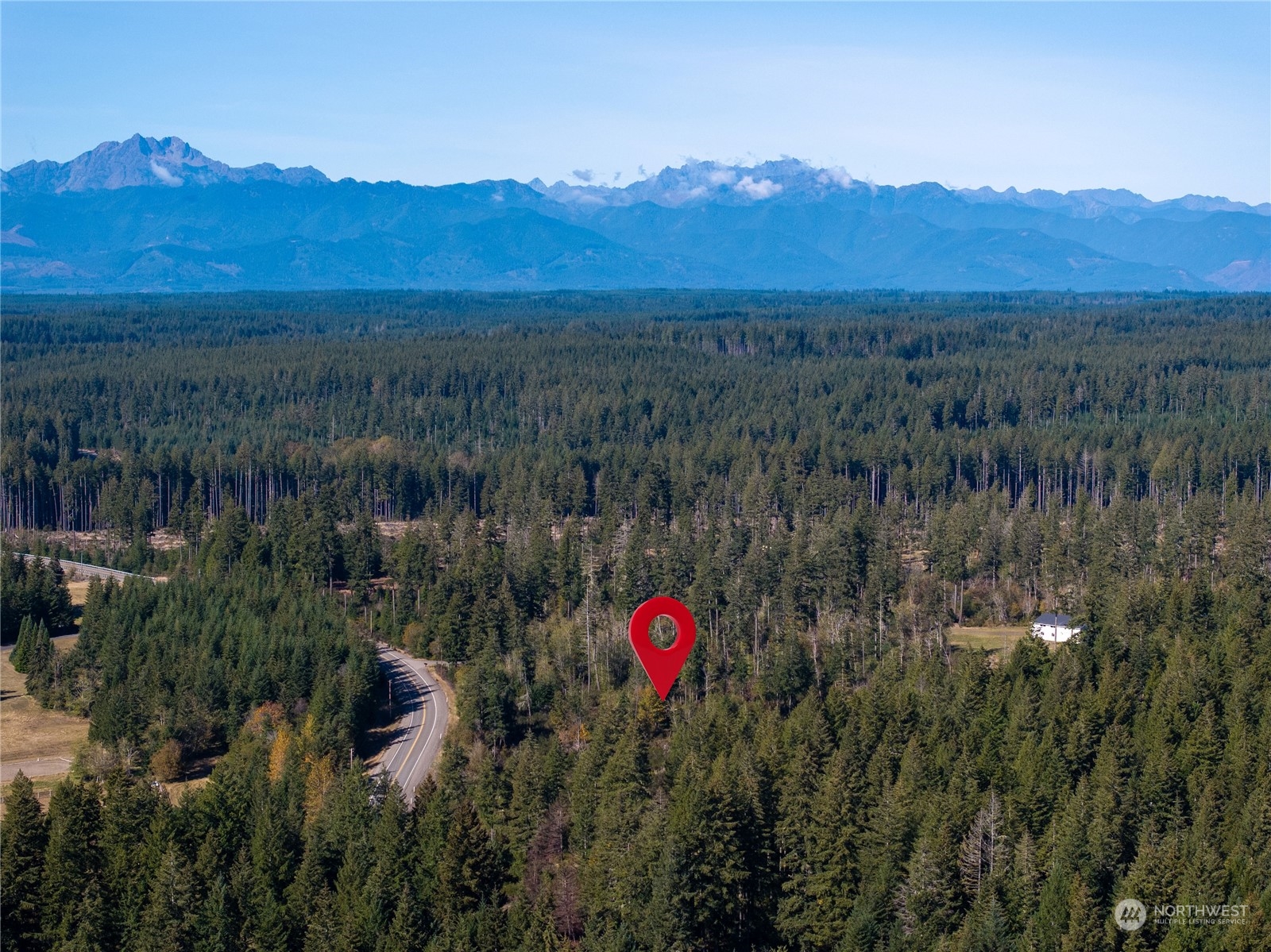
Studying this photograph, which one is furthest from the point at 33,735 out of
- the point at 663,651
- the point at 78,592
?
the point at 78,592

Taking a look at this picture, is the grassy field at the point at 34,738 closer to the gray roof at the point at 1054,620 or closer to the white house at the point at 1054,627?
the white house at the point at 1054,627

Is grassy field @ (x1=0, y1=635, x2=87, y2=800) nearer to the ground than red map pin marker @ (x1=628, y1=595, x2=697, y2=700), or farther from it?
nearer to the ground

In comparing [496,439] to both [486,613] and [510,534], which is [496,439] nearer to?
[510,534]

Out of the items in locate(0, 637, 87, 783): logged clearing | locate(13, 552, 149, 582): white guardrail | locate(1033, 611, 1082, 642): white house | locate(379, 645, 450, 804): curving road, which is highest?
locate(1033, 611, 1082, 642): white house

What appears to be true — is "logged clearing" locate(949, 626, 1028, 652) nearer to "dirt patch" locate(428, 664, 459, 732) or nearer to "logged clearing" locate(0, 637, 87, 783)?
"dirt patch" locate(428, 664, 459, 732)

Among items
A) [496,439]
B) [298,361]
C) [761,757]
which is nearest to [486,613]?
[761,757]

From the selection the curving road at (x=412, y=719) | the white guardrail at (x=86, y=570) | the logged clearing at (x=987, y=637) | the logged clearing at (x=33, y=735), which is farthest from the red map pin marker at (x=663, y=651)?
the white guardrail at (x=86, y=570)

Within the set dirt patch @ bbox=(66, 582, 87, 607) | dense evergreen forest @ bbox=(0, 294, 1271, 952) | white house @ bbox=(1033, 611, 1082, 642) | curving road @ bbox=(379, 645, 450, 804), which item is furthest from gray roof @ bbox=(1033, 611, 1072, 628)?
dirt patch @ bbox=(66, 582, 87, 607)
